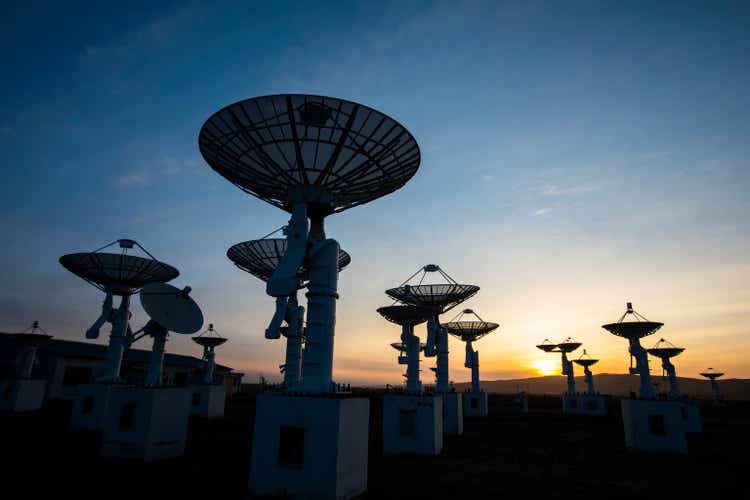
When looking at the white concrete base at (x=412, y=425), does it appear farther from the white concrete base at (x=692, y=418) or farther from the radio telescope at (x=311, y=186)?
the white concrete base at (x=692, y=418)

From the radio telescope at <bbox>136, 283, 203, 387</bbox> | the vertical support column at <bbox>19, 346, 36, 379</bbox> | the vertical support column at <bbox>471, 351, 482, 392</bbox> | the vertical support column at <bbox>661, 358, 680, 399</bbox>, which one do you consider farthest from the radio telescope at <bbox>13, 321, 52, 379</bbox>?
the vertical support column at <bbox>661, 358, 680, 399</bbox>

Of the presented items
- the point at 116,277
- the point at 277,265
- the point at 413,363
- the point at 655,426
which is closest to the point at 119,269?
the point at 116,277

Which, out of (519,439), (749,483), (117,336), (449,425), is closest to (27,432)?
(117,336)

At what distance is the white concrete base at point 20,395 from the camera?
1850 inches

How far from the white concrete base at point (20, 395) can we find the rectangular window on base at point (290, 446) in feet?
158

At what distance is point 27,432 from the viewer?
101ft

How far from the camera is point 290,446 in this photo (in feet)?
52.0

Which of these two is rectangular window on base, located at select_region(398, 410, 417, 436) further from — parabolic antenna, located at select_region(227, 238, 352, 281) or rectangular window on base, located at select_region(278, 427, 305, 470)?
parabolic antenna, located at select_region(227, 238, 352, 281)

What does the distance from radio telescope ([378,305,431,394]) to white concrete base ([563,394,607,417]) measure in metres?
34.8

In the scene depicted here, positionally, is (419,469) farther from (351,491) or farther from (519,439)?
(519,439)

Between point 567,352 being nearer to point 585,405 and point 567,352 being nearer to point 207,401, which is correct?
point 585,405

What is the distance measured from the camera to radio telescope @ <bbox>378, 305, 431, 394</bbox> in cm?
3634

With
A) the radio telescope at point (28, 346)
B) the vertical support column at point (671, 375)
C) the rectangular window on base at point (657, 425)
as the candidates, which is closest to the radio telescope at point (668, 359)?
the vertical support column at point (671, 375)

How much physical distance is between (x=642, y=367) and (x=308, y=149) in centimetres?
3410
